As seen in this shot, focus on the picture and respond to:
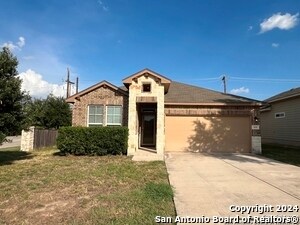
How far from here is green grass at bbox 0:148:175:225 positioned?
561cm

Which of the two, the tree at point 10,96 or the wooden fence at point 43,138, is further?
the wooden fence at point 43,138

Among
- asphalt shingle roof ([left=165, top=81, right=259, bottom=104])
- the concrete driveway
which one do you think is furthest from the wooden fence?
the concrete driveway

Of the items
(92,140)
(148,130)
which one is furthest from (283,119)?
(92,140)

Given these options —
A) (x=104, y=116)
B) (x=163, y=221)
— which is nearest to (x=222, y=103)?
(x=104, y=116)

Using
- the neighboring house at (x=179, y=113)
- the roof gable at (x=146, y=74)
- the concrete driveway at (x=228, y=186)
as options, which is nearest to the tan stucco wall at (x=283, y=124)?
the neighboring house at (x=179, y=113)

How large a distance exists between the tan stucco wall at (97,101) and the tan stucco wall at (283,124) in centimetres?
1207

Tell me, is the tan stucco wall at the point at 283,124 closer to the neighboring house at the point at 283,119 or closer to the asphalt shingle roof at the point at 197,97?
the neighboring house at the point at 283,119

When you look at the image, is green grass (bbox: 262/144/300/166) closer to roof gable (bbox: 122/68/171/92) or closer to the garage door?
the garage door

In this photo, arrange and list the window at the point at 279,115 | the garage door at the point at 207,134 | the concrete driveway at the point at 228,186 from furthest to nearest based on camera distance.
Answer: the window at the point at 279,115, the garage door at the point at 207,134, the concrete driveway at the point at 228,186

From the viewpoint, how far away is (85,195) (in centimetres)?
713

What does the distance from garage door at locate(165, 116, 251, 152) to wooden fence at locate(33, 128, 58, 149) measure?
354 inches

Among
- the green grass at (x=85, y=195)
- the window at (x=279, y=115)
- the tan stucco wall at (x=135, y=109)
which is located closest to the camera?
the green grass at (x=85, y=195)

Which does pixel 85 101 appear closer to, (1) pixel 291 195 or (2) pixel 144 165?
(2) pixel 144 165

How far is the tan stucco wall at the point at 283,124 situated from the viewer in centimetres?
2009
